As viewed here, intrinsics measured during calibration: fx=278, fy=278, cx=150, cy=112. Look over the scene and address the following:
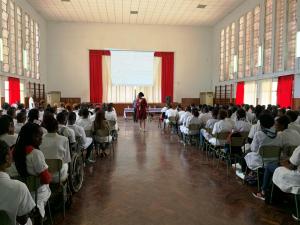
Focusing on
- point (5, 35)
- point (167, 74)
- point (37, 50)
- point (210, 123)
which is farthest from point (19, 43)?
point (210, 123)

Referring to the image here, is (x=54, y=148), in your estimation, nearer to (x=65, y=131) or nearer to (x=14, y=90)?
(x=65, y=131)

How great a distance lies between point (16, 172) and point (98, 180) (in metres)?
2.20

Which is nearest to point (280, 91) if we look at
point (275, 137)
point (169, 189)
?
point (275, 137)

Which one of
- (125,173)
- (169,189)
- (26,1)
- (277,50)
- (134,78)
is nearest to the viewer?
(169,189)

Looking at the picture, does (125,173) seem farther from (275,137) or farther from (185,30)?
(185,30)

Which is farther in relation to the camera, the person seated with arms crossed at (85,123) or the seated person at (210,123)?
the seated person at (210,123)

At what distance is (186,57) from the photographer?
62.8 feet

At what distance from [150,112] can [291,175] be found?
12938 millimetres

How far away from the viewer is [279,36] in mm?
11102

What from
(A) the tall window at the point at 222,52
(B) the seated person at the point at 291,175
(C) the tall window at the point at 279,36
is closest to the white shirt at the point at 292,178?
(B) the seated person at the point at 291,175

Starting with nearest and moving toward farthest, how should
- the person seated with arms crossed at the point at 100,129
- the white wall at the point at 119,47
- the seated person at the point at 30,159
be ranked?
the seated person at the point at 30,159 → the person seated with arms crossed at the point at 100,129 → the white wall at the point at 119,47

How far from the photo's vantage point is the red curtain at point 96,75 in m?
18.3

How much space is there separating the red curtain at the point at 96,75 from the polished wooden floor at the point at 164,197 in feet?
41.0

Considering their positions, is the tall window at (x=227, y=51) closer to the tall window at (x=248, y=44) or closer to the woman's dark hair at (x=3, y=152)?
the tall window at (x=248, y=44)
